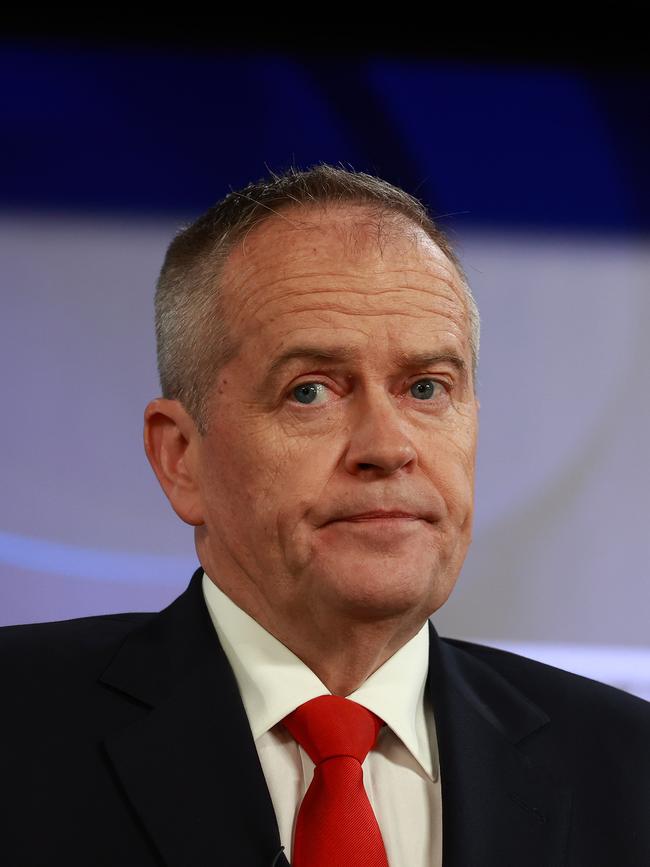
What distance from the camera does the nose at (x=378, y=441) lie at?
67.1 inches

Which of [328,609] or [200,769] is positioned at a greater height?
[328,609]

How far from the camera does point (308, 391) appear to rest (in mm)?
1803

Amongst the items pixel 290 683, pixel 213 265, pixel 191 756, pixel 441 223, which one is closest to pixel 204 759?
pixel 191 756

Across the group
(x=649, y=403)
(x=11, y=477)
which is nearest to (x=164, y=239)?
(x=11, y=477)

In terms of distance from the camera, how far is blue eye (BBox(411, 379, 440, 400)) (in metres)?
1.86

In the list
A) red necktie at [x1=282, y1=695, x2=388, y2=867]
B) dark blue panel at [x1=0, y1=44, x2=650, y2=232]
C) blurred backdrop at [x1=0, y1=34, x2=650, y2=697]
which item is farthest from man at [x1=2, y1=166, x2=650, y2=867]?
dark blue panel at [x1=0, y1=44, x2=650, y2=232]

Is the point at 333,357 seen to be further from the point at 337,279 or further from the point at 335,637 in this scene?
the point at 335,637

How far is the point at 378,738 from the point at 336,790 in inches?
6.4

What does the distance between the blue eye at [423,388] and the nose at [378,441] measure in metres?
0.10

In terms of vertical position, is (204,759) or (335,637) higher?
(335,637)

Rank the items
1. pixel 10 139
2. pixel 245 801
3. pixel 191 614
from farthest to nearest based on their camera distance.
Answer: pixel 10 139 < pixel 191 614 < pixel 245 801

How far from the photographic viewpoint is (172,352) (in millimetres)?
2018

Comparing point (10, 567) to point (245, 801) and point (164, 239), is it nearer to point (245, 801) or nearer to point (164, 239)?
point (164, 239)

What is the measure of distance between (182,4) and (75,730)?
6.45 feet
